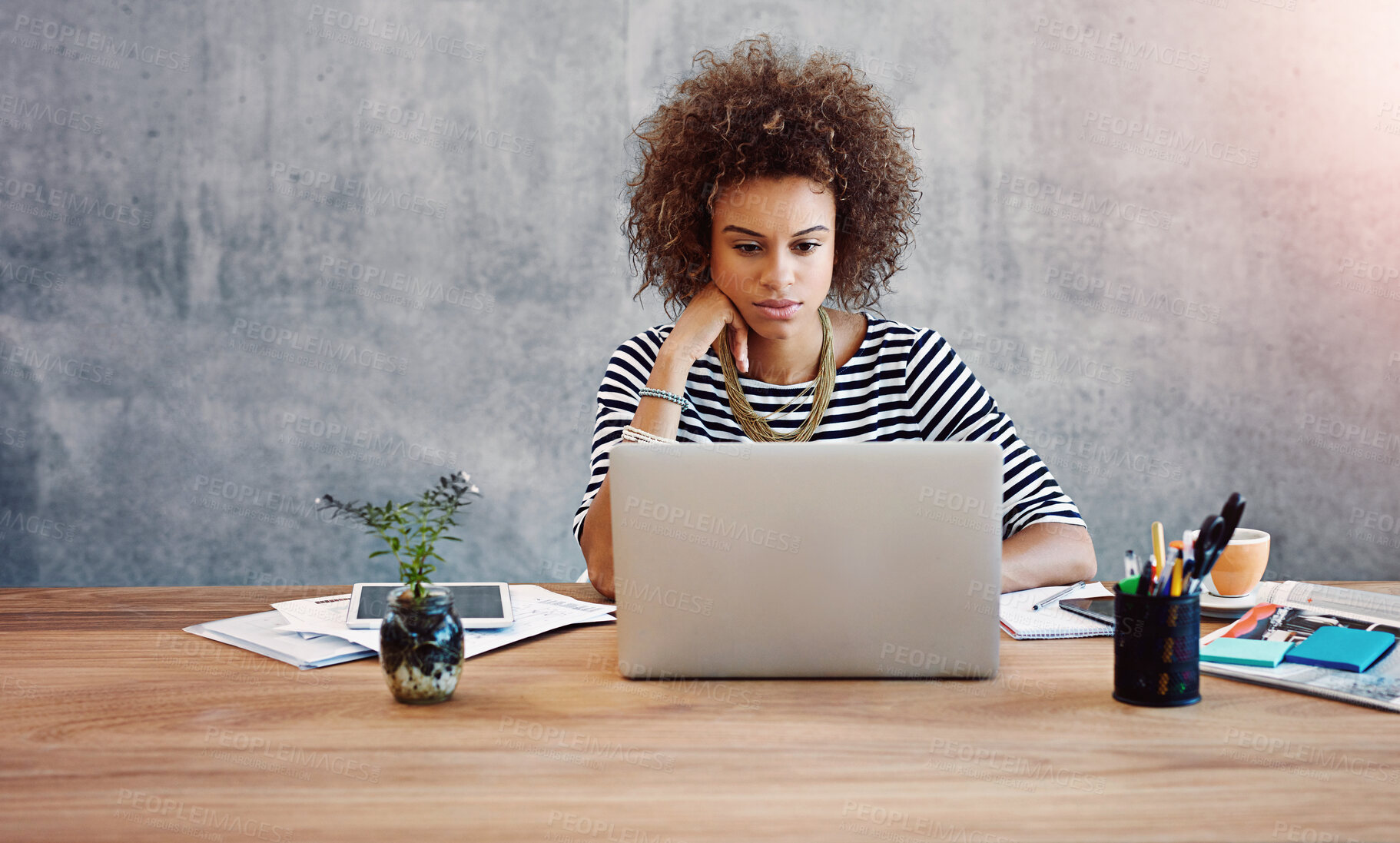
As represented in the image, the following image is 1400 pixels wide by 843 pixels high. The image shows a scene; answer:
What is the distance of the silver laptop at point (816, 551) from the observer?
2.91 feet

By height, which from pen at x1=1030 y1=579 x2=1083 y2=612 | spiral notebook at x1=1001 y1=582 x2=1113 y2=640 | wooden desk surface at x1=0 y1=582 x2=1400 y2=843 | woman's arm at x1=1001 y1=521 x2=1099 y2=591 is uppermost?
woman's arm at x1=1001 y1=521 x2=1099 y2=591

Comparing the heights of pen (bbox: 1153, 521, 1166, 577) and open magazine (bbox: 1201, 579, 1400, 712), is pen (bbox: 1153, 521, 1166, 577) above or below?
above

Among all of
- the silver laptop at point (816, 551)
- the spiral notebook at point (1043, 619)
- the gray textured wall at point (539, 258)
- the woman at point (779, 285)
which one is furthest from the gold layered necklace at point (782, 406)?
the gray textured wall at point (539, 258)

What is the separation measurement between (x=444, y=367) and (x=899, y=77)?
1586 mm

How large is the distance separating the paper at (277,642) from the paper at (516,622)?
0.04 feet

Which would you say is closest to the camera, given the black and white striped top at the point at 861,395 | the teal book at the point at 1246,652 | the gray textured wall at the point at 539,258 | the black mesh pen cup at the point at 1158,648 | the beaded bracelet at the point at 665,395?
the black mesh pen cup at the point at 1158,648

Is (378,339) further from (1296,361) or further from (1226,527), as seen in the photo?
(1296,361)

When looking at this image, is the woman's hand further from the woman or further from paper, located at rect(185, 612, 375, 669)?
paper, located at rect(185, 612, 375, 669)

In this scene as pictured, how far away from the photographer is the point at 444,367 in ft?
9.60

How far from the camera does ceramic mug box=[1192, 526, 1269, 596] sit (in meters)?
1.18

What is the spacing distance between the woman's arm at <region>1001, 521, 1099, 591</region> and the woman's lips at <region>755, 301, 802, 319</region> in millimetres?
482

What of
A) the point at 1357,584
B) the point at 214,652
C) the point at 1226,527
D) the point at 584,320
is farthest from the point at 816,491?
the point at 584,320

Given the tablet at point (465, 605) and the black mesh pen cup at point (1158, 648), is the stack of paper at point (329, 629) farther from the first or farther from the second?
the black mesh pen cup at point (1158, 648)

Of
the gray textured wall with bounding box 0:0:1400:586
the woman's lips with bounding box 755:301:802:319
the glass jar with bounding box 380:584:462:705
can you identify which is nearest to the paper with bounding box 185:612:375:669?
the glass jar with bounding box 380:584:462:705
